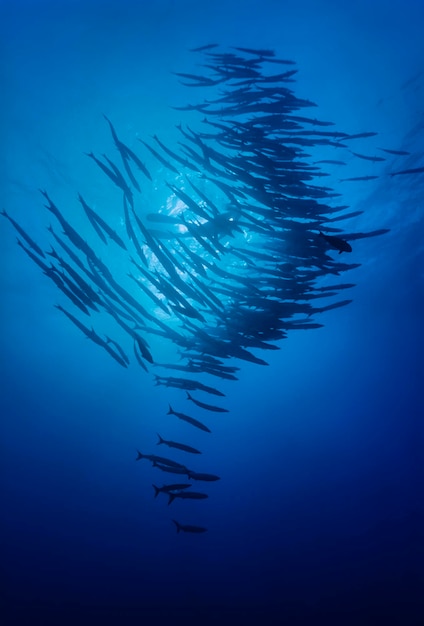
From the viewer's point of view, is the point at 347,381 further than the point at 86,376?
Yes

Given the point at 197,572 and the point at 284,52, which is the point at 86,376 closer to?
the point at 284,52

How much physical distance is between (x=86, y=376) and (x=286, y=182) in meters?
20.8

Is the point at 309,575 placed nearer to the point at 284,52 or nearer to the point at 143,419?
the point at 143,419

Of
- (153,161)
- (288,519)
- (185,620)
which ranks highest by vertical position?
(153,161)

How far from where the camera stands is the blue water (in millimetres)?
8172

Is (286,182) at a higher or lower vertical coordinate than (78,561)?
higher

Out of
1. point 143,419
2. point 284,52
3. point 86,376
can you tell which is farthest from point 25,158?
point 143,419

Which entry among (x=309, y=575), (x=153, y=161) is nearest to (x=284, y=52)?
(x=153, y=161)

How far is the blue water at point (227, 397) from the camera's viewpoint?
8.17m

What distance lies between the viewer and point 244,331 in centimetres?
616

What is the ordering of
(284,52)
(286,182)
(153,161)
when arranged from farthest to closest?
(153,161) < (284,52) < (286,182)

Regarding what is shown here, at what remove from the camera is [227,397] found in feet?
90.8

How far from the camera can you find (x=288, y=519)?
1678 inches

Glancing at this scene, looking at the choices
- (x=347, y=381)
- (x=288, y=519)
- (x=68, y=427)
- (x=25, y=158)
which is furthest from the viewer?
(x=288, y=519)
